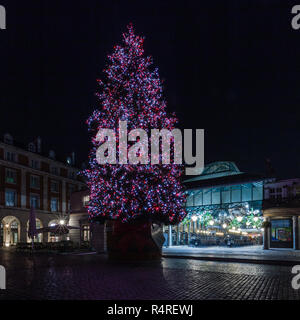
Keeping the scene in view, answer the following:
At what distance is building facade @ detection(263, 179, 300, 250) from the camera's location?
104 ft

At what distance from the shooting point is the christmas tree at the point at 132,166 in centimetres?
2103

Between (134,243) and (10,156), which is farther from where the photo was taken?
(10,156)

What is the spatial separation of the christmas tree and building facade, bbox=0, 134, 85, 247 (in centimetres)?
3361

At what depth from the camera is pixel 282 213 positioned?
106 ft

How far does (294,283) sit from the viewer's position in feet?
39.7

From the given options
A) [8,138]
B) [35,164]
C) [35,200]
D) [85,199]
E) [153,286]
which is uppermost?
[8,138]

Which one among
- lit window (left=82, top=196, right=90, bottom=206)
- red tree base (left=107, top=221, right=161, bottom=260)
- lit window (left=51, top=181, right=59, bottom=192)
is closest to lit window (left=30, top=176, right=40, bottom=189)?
lit window (left=51, top=181, right=59, bottom=192)

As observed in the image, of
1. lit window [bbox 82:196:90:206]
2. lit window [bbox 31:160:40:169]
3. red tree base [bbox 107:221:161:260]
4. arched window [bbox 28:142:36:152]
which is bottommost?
red tree base [bbox 107:221:161:260]

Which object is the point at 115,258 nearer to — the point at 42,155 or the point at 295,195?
the point at 295,195

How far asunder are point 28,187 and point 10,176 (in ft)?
14.1

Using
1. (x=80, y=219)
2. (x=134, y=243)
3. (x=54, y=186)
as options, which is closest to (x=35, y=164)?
(x=54, y=186)

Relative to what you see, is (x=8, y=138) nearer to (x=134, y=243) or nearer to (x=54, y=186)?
(x=54, y=186)

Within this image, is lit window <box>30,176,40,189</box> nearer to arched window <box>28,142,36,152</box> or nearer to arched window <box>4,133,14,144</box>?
arched window <box>28,142,36,152</box>

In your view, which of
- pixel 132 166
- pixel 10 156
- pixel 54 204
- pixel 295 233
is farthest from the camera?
pixel 54 204
